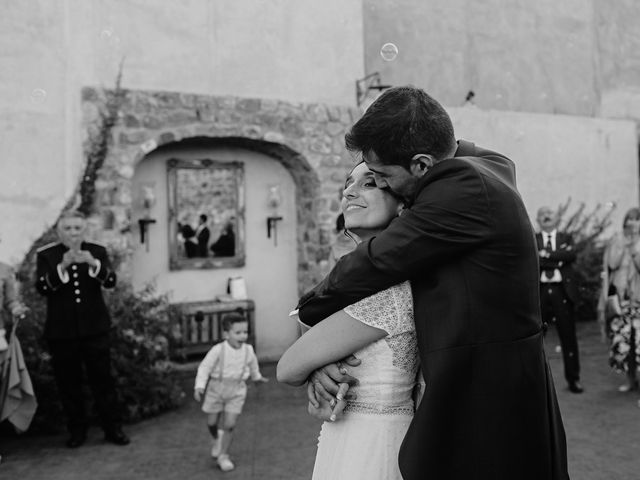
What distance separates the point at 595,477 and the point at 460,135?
20.9ft

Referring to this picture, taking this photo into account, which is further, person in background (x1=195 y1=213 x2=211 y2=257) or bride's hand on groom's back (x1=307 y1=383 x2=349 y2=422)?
person in background (x1=195 y1=213 x2=211 y2=257)

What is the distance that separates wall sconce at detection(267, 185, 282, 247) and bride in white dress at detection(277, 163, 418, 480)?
21.2 feet

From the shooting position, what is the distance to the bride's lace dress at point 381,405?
1.47 m

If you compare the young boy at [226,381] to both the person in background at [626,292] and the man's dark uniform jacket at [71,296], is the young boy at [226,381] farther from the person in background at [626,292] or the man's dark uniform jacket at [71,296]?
the person in background at [626,292]

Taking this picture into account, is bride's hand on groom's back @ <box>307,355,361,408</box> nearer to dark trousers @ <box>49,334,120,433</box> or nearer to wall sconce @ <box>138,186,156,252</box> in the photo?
dark trousers @ <box>49,334,120,433</box>

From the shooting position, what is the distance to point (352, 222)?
1550 mm

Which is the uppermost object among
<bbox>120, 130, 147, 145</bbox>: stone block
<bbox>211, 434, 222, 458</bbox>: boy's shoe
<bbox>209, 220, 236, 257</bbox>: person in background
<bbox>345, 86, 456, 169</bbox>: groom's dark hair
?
<bbox>120, 130, 147, 145</bbox>: stone block

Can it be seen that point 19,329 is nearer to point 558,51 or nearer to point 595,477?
point 595,477

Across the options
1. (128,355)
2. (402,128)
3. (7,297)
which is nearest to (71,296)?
(7,297)

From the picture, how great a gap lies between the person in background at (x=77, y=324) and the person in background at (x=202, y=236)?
116 inches

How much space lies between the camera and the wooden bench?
736 centimetres

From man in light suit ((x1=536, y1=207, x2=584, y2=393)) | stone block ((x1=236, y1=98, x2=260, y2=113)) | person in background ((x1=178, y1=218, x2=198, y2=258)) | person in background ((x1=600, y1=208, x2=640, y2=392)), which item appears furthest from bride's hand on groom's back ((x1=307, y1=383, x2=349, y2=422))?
person in background ((x1=178, y1=218, x2=198, y2=258))

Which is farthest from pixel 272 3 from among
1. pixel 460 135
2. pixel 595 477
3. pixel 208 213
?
pixel 595 477

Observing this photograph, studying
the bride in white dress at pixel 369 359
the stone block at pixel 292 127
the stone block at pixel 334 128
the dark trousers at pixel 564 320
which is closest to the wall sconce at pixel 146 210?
the stone block at pixel 292 127
